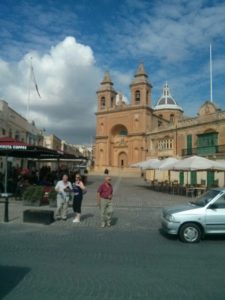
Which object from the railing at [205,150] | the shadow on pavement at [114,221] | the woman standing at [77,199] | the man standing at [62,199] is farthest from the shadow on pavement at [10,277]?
the railing at [205,150]

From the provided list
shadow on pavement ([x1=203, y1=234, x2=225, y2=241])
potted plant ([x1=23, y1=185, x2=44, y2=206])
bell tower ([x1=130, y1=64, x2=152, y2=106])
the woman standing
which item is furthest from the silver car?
bell tower ([x1=130, y1=64, x2=152, y2=106])

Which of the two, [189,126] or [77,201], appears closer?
[77,201]

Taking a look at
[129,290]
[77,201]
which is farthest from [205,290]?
[77,201]

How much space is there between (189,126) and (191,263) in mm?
44209

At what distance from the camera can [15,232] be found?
11125 millimetres

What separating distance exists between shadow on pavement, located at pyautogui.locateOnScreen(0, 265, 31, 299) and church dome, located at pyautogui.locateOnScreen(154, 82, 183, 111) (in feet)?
283

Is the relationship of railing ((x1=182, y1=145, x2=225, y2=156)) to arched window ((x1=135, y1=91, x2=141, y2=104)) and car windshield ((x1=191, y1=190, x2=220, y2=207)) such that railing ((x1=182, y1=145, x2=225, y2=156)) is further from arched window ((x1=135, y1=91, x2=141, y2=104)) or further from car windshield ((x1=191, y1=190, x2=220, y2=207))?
car windshield ((x1=191, y1=190, x2=220, y2=207))

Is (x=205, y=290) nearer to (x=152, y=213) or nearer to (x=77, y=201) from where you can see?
(x=77, y=201)

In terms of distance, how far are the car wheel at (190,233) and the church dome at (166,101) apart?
270ft

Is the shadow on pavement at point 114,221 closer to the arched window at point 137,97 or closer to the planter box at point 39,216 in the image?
the planter box at point 39,216

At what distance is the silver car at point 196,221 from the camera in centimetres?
1038

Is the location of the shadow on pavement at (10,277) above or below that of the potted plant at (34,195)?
below

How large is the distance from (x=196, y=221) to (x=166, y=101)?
84.6 m

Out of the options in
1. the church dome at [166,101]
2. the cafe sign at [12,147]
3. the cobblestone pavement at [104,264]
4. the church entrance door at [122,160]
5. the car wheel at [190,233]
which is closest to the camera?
the cobblestone pavement at [104,264]
